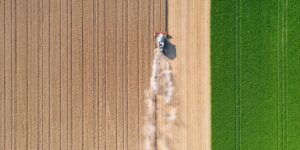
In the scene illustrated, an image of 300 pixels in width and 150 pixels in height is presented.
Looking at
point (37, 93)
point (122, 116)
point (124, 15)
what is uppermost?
point (124, 15)

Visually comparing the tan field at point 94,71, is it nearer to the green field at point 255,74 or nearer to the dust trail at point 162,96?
the dust trail at point 162,96

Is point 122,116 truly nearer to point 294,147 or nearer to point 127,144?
point 127,144

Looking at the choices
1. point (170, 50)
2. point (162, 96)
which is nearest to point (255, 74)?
point (170, 50)

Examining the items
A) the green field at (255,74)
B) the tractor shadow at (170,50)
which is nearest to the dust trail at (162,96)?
the tractor shadow at (170,50)

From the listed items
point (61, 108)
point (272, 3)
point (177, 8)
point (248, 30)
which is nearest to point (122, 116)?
point (61, 108)

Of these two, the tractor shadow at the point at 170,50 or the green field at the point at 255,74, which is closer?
the green field at the point at 255,74

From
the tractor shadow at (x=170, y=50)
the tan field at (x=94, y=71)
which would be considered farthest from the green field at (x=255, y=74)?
the tractor shadow at (x=170, y=50)

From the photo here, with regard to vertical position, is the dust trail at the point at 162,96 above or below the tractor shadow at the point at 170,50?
below
